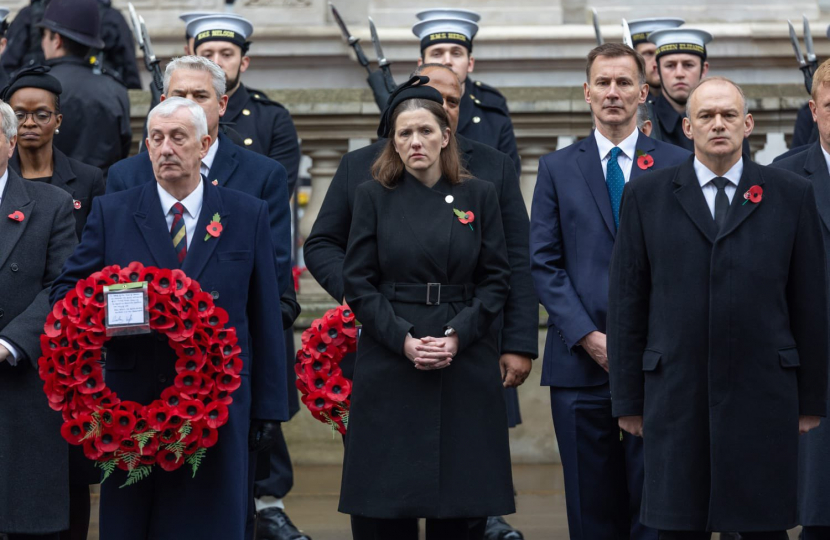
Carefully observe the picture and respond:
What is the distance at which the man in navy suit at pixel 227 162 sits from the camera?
648 centimetres

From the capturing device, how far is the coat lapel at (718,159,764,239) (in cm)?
554

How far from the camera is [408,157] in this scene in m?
5.97

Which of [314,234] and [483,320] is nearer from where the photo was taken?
[483,320]

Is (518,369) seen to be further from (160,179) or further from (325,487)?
(325,487)

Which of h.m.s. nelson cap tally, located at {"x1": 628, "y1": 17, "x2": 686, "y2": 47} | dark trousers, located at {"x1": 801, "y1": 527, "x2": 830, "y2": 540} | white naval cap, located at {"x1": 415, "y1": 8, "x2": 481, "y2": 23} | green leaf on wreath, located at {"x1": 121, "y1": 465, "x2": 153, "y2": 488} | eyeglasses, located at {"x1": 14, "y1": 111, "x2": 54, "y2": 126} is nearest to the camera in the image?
green leaf on wreath, located at {"x1": 121, "y1": 465, "x2": 153, "y2": 488}

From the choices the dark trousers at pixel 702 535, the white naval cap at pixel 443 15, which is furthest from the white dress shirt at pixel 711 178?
the white naval cap at pixel 443 15

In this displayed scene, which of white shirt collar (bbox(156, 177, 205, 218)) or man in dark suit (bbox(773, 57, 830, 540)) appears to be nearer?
white shirt collar (bbox(156, 177, 205, 218))

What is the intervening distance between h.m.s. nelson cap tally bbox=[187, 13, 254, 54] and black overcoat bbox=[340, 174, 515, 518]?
2.13 metres

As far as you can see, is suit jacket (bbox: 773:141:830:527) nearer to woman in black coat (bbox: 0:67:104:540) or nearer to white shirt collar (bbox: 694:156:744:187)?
white shirt collar (bbox: 694:156:744:187)

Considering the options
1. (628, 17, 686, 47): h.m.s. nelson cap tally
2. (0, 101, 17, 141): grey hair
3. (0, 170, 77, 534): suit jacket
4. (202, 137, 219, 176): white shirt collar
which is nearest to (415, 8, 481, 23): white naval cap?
(628, 17, 686, 47): h.m.s. nelson cap tally

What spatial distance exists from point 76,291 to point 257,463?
1.74 metres

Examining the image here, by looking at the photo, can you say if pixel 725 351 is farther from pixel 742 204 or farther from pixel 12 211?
pixel 12 211

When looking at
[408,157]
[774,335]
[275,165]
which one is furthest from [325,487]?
[774,335]

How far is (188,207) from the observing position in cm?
586
